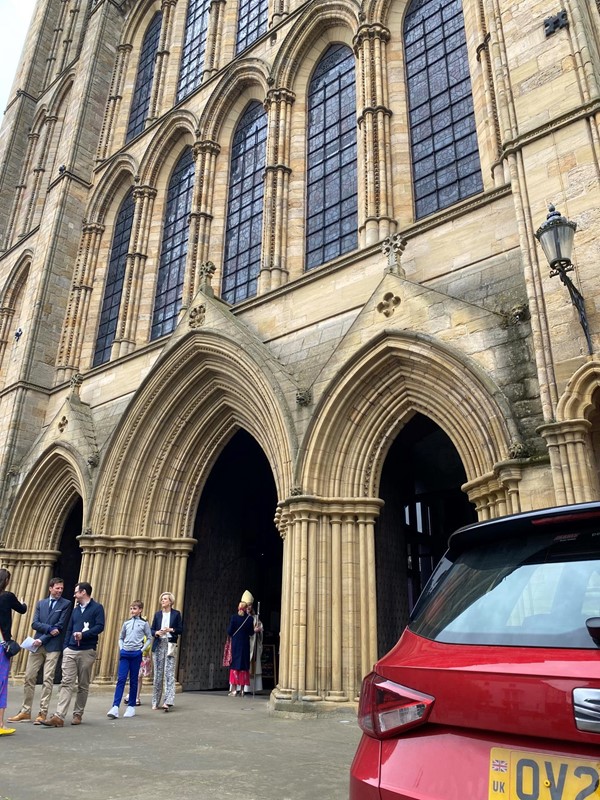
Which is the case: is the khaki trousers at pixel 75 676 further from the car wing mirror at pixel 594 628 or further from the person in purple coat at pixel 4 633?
the car wing mirror at pixel 594 628

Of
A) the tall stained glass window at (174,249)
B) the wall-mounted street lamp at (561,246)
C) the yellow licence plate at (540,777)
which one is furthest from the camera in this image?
the tall stained glass window at (174,249)

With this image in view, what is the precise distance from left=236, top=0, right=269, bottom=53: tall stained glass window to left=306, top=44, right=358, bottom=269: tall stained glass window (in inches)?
111

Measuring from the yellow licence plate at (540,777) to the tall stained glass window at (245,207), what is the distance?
449 inches

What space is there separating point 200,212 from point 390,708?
13.5 metres

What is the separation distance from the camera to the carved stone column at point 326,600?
7.89 m

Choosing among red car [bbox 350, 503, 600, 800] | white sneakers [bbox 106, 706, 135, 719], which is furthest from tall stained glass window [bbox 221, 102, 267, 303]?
red car [bbox 350, 503, 600, 800]

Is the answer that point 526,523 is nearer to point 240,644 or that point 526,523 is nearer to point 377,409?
point 377,409

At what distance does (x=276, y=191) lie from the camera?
12250 mm

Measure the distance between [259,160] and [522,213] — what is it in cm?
802

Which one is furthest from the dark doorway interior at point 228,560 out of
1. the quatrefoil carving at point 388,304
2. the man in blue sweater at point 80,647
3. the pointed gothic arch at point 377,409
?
the quatrefoil carving at point 388,304

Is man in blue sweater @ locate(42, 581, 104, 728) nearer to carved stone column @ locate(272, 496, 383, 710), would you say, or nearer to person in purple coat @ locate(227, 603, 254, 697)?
carved stone column @ locate(272, 496, 383, 710)

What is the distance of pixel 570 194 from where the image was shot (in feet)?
22.6

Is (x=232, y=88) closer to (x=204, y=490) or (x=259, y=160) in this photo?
(x=259, y=160)

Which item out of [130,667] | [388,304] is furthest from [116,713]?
[388,304]
